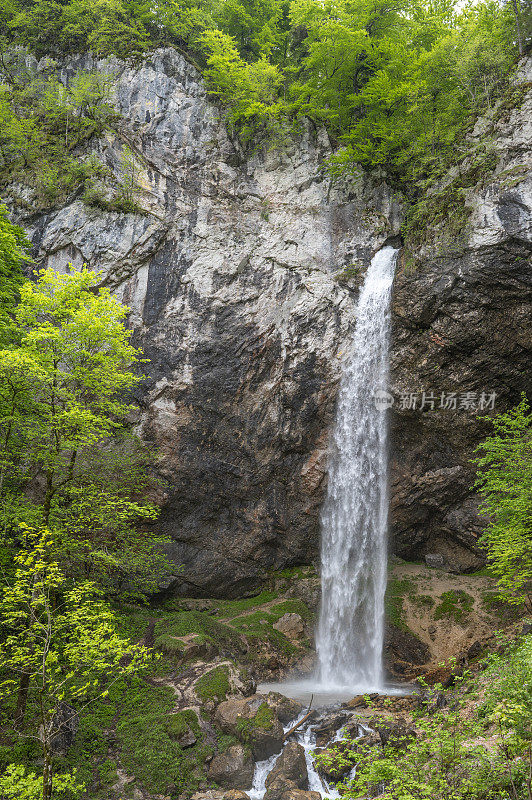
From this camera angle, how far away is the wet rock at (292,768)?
990 centimetres

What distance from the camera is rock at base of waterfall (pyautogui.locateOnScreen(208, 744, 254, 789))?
10.0 m

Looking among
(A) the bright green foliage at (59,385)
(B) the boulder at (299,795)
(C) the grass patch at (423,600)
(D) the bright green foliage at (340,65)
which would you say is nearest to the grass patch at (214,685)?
(B) the boulder at (299,795)

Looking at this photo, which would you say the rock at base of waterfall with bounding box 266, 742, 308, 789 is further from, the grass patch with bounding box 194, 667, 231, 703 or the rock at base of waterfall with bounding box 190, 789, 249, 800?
the grass patch with bounding box 194, 667, 231, 703

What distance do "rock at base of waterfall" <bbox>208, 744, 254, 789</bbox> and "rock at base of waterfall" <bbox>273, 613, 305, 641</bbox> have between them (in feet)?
24.8

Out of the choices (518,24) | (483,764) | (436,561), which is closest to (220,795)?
(483,764)

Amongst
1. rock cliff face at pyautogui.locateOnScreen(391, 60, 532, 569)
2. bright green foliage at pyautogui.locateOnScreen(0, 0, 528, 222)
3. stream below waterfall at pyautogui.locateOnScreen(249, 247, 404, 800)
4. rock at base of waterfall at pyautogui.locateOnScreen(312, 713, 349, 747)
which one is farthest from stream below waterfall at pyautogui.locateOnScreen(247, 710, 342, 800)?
bright green foliage at pyautogui.locateOnScreen(0, 0, 528, 222)

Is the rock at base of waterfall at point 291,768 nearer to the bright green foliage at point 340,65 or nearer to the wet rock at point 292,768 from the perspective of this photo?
the wet rock at point 292,768

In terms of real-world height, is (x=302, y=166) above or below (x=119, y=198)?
above

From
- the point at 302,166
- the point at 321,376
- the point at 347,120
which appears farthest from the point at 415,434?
the point at 347,120

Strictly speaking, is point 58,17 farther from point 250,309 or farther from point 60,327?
point 60,327

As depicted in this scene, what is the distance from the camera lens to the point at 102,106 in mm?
21781

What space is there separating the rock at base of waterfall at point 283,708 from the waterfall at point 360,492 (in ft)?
17.7

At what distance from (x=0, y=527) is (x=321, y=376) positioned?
41.5 ft

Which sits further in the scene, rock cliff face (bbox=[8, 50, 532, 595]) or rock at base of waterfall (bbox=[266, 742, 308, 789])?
rock cliff face (bbox=[8, 50, 532, 595])
